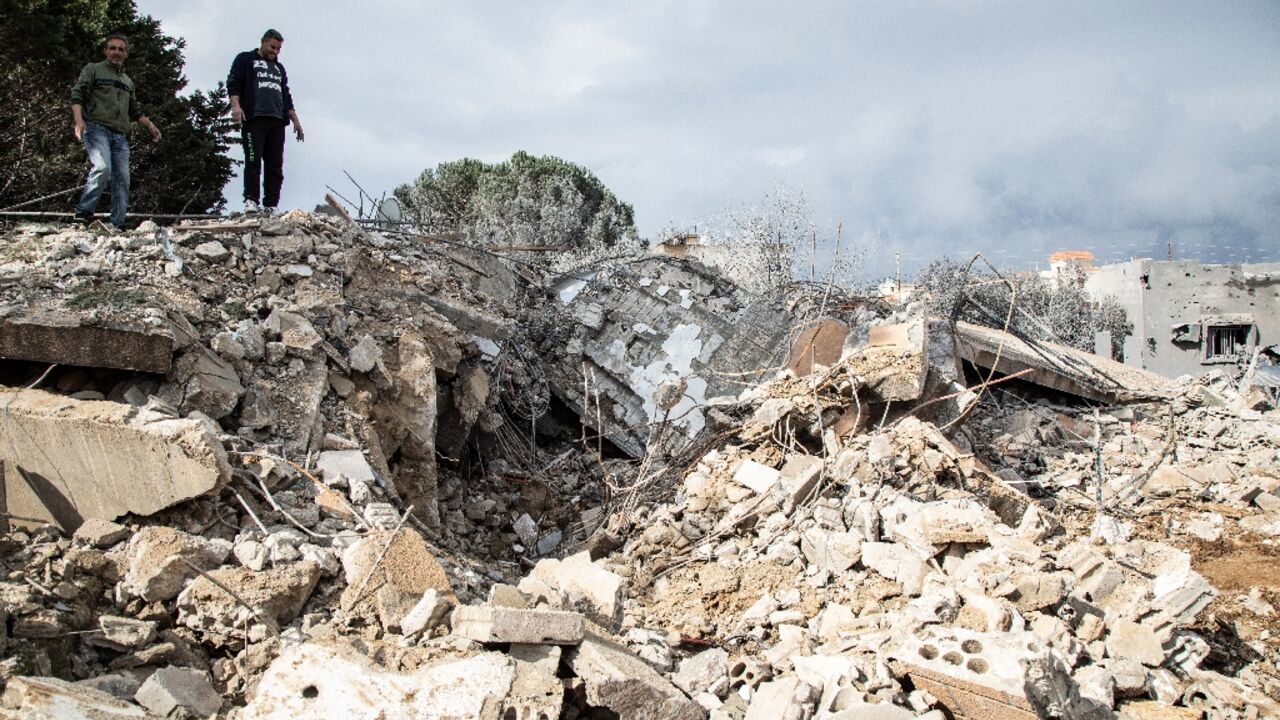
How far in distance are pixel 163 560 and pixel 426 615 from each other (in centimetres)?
104

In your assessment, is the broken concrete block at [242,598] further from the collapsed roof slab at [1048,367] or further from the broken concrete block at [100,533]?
the collapsed roof slab at [1048,367]

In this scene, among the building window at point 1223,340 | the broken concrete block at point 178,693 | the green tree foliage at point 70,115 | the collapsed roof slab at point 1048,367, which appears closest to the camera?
the broken concrete block at point 178,693

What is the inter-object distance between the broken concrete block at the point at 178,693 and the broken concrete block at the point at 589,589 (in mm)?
1382

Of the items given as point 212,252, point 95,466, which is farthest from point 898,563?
point 212,252

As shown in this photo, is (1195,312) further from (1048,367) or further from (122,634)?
(122,634)

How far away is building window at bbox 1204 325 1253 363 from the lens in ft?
67.0

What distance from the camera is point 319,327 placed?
525 centimetres

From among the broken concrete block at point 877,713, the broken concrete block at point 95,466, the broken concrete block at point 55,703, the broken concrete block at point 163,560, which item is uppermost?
the broken concrete block at point 95,466

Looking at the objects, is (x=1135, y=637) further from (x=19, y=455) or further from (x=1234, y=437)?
(x=1234, y=437)

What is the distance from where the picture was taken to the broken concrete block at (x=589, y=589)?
3689mm

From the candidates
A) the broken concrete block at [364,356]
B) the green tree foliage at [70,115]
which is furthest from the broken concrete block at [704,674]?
the green tree foliage at [70,115]

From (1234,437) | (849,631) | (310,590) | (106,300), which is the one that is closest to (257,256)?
(106,300)

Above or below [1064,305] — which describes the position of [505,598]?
below

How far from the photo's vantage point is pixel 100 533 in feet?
10.8
